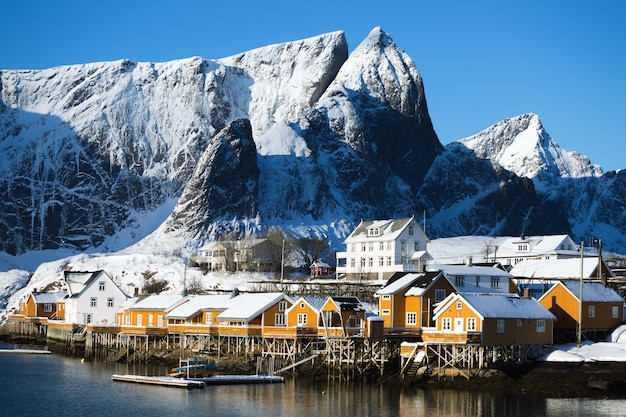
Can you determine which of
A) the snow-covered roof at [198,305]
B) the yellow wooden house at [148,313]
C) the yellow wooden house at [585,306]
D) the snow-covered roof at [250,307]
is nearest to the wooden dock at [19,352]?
the yellow wooden house at [148,313]

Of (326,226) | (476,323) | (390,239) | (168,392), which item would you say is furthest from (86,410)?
(326,226)

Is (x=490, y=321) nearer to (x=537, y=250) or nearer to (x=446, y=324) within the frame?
(x=446, y=324)

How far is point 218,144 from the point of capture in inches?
7190

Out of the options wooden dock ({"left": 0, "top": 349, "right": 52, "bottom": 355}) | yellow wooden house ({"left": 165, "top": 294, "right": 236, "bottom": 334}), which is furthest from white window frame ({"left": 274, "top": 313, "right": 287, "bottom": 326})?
wooden dock ({"left": 0, "top": 349, "right": 52, "bottom": 355})

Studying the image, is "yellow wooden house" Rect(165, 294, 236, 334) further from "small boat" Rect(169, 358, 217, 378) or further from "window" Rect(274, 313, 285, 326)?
"small boat" Rect(169, 358, 217, 378)

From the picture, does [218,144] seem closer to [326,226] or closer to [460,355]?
[326,226]

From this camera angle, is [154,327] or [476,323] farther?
[154,327]

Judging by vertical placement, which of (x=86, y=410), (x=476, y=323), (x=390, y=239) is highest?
(x=390, y=239)

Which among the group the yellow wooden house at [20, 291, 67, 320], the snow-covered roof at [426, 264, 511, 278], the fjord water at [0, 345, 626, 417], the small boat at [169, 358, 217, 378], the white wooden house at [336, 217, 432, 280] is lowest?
the fjord water at [0, 345, 626, 417]

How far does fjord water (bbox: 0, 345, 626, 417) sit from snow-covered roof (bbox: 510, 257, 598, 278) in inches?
1114

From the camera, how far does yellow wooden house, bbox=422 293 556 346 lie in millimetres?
65562

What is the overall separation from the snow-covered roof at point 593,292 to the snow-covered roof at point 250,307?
20.8m

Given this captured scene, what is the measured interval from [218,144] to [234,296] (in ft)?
328

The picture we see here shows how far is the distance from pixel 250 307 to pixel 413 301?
12.8 metres
